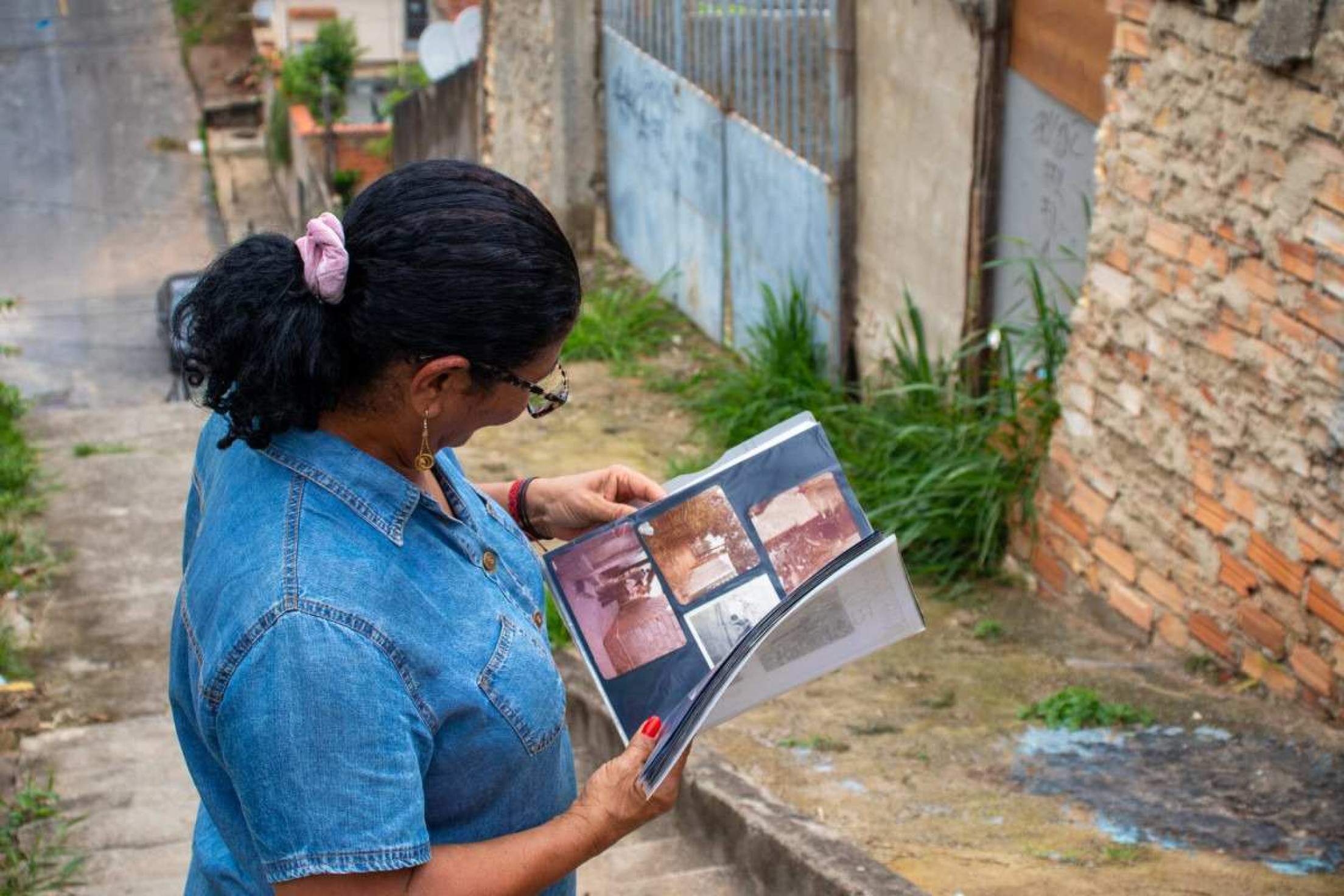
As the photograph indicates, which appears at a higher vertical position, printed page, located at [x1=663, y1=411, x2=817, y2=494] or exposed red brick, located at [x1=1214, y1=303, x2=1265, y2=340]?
printed page, located at [x1=663, y1=411, x2=817, y2=494]

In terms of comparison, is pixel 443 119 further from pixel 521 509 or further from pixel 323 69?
pixel 521 509

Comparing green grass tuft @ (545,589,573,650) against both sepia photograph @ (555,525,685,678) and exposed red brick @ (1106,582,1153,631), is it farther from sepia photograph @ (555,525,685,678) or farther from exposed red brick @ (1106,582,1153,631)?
sepia photograph @ (555,525,685,678)

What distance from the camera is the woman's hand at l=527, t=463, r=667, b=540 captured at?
7.02ft

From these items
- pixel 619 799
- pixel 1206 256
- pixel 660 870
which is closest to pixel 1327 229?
pixel 1206 256

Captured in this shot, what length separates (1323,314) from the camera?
3.66m

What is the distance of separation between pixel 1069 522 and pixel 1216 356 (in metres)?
0.93

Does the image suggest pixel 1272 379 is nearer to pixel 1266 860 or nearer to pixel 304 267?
pixel 1266 860

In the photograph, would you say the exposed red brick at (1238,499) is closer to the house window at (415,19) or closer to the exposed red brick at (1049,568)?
the exposed red brick at (1049,568)

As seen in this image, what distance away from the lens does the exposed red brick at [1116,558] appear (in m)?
4.56

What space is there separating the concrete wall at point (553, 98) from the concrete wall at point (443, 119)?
2.85 feet

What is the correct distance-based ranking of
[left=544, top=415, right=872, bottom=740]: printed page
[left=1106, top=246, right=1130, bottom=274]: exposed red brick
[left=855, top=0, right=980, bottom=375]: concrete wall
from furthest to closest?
[left=855, top=0, right=980, bottom=375]: concrete wall
[left=1106, top=246, right=1130, bottom=274]: exposed red brick
[left=544, top=415, right=872, bottom=740]: printed page

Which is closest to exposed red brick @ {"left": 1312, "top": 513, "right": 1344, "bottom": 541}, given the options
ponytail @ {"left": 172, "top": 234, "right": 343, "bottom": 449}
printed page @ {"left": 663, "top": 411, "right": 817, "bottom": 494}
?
printed page @ {"left": 663, "top": 411, "right": 817, "bottom": 494}

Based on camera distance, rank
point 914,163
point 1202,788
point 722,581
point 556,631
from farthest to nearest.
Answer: point 914,163
point 556,631
point 1202,788
point 722,581

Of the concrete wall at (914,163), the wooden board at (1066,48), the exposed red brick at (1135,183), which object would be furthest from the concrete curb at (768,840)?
the concrete wall at (914,163)
